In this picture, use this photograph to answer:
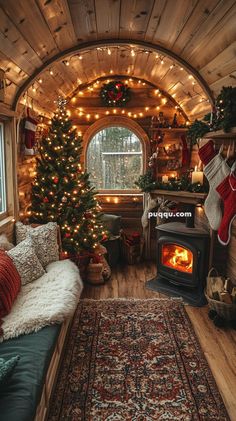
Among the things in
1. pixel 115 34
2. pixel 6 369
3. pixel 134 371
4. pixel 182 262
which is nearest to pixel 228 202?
pixel 182 262

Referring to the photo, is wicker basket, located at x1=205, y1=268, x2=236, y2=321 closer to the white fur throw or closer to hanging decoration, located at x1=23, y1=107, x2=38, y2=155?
the white fur throw

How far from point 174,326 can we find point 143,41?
271cm

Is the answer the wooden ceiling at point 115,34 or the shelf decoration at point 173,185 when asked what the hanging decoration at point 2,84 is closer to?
the wooden ceiling at point 115,34

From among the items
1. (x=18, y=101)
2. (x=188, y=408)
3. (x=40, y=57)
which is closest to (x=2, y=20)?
(x=40, y=57)

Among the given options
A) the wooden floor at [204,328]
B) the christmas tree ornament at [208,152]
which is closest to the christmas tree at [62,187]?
the wooden floor at [204,328]

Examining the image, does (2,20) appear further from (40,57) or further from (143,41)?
(143,41)

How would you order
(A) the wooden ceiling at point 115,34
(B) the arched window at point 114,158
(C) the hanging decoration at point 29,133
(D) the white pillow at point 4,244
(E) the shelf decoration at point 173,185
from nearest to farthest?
1. (A) the wooden ceiling at point 115,34
2. (D) the white pillow at point 4,244
3. (C) the hanging decoration at point 29,133
4. (E) the shelf decoration at point 173,185
5. (B) the arched window at point 114,158

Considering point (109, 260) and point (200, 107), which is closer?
point (200, 107)

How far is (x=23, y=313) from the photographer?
2203 mm

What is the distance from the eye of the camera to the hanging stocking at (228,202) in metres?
2.88

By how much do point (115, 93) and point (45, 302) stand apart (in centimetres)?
341

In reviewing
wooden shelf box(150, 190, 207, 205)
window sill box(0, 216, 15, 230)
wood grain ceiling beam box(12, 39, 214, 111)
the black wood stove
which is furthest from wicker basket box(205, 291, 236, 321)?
wood grain ceiling beam box(12, 39, 214, 111)

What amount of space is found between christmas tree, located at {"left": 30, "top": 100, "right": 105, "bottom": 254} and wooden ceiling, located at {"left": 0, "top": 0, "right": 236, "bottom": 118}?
504mm

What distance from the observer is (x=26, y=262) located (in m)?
2.71
